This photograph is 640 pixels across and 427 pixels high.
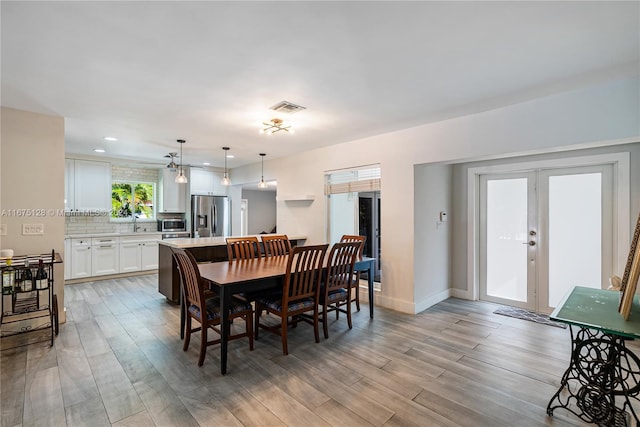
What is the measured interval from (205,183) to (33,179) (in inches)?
151

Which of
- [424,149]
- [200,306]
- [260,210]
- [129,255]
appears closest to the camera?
[200,306]

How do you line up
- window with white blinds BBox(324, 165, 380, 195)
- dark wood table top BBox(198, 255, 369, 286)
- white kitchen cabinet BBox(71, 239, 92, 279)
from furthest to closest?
white kitchen cabinet BBox(71, 239, 92, 279), window with white blinds BBox(324, 165, 380, 195), dark wood table top BBox(198, 255, 369, 286)

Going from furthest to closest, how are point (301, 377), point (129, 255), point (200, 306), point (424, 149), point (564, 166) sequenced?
point (129, 255) < point (424, 149) < point (564, 166) < point (200, 306) < point (301, 377)

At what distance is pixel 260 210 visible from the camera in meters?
9.94

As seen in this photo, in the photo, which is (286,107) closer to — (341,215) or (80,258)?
(341,215)

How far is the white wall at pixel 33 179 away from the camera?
10.7ft

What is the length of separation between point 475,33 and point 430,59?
359 millimetres

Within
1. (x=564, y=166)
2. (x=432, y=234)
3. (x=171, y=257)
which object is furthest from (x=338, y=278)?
(x=564, y=166)

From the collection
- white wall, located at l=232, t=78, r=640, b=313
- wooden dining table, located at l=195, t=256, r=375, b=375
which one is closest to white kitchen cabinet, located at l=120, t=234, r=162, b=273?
white wall, located at l=232, t=78, r=640, b=313

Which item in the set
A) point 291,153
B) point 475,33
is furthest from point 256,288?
point 291,153

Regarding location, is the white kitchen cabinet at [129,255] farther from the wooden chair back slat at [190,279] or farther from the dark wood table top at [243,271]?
the wooden chair back slat at [190,279]

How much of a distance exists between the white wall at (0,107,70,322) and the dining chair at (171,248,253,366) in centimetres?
187

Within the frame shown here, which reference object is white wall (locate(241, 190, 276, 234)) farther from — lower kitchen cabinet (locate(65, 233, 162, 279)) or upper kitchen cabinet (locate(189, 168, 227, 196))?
lower kitchen cabinet (locate(65, 233, 162, 279))

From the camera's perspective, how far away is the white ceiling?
5.65 feet
